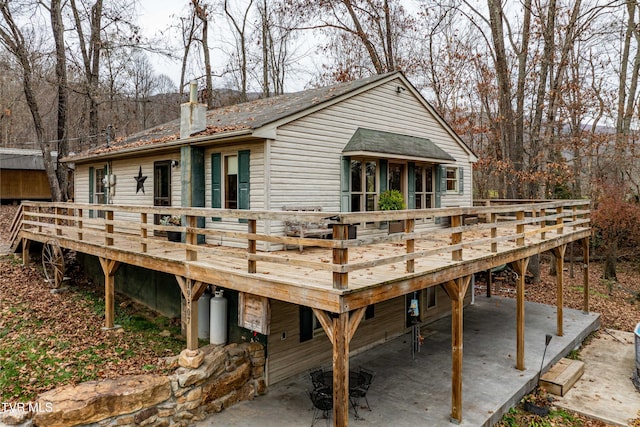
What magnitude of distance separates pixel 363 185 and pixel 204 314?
489 centimetres

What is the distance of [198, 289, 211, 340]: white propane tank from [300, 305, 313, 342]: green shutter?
5.94 feet

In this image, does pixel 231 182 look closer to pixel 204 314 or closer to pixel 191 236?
pixel 191 236

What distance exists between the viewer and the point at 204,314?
799cm

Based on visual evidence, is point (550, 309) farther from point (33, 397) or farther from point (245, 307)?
point (33, 397)

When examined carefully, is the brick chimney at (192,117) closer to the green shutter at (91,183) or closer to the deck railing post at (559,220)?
the green shutter at (91,183)

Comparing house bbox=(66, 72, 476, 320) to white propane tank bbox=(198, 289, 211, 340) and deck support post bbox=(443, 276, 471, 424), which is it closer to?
white propane tank bbox=(198, 289, 211, 340)

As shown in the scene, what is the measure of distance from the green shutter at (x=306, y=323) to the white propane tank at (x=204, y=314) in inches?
71.3

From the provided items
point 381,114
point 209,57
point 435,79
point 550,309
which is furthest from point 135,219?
point 435,79

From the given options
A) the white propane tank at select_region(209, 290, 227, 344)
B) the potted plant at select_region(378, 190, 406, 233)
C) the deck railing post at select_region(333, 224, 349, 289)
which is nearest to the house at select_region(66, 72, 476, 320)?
the potted plant at select_region(378, 190, 406, 233)

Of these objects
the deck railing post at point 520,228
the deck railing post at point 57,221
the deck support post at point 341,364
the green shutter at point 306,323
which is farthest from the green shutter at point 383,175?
the deck railing post at point 57,221

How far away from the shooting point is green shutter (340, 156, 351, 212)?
9.95 m

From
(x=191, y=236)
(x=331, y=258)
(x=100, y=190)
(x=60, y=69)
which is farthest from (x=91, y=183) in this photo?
(x=331, y=258)

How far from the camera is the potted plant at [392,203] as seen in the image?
10.4 m

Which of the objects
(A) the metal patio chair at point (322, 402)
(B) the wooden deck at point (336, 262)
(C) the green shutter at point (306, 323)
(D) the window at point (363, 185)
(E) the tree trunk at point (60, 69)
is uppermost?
(E) the tree trunk at point (60, 69)
